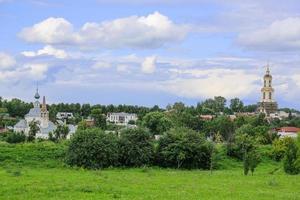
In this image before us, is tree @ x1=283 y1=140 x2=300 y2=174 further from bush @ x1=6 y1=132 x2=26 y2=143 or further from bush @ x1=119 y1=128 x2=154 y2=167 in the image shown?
bush @ x1=6 y1=132 x2=26 y2=143

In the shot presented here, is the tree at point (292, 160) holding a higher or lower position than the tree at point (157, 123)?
lower

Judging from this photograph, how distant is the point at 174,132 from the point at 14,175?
32504 mm

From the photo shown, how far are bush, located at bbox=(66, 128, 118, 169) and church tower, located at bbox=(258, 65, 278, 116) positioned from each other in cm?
13143

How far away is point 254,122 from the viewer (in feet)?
416

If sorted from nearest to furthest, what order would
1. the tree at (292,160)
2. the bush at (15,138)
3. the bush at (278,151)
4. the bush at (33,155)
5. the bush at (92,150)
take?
the tree at (292,160) → the bush at (33,155) → the bush at (92,150) → the bush at (278,151) → the bush at (15,138)

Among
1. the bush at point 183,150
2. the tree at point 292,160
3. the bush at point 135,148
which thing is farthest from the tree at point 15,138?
the tree at point 292,160

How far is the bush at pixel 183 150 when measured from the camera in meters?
68.1

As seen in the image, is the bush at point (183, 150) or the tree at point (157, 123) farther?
the tree at point (157, 123)

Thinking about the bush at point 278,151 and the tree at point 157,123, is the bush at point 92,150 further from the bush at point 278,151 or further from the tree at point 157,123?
the tree at point 157,123

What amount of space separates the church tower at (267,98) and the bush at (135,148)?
128 metres

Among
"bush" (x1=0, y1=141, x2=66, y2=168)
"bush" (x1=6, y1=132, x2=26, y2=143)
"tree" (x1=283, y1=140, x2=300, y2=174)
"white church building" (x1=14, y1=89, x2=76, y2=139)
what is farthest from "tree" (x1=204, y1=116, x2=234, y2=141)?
"tree" (x1=283, y1=140, x2=300, y2=174)

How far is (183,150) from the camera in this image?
68188 millimetres

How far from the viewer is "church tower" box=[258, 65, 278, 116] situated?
7500 inches

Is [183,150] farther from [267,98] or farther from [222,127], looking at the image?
[267,98]
